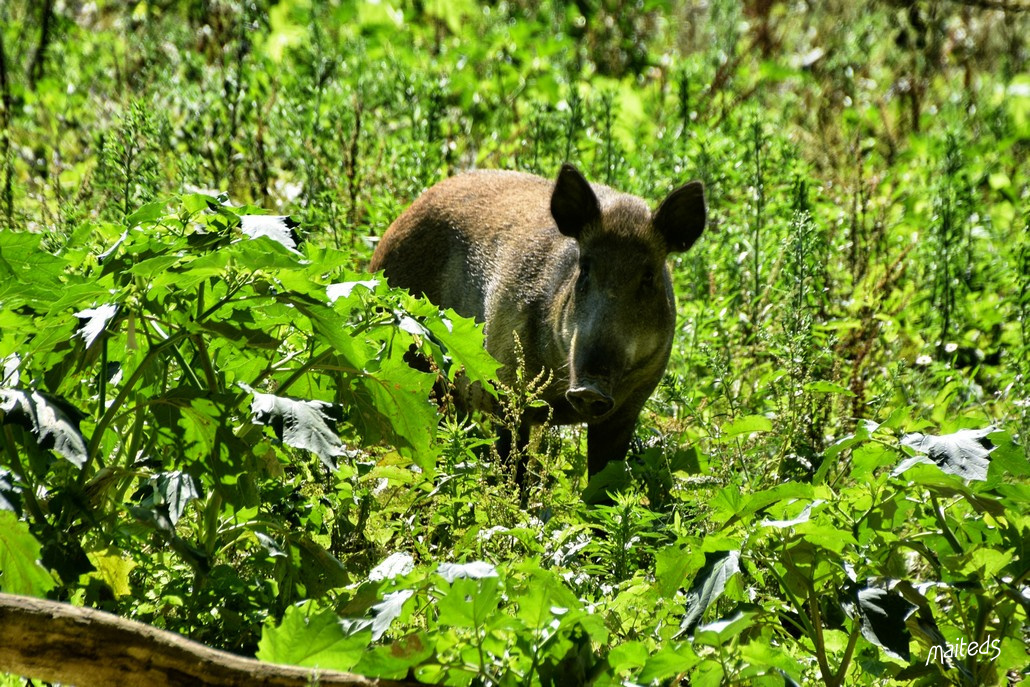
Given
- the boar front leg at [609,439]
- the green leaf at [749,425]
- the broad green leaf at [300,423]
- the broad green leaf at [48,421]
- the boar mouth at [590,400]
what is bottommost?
the boar front leg at [609,439]

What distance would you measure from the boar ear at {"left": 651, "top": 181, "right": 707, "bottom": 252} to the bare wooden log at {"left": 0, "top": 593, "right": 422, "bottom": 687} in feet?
9.63

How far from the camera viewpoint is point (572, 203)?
15.8 feet

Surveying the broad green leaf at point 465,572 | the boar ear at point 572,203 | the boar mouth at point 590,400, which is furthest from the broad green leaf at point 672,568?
the boar ear at point 572,203

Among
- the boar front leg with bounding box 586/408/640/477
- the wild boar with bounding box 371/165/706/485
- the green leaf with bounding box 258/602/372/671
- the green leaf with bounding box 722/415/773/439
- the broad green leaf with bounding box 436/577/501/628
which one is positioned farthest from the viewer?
the boar front leg with bounding box 586/408/640/477

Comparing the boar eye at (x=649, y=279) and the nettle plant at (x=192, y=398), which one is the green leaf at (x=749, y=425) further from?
the boar eye at (x=649, y=279)

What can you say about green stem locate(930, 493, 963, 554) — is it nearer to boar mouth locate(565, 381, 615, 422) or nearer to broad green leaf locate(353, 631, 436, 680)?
broad green leaf locate(353, 631, 436, 680)

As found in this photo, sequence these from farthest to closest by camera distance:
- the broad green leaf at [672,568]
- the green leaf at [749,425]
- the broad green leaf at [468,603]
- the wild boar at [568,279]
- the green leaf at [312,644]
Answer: the wild boar at [568,279]
the green leaf at [749,425]
the broad green leaf at [672,568]
the green leaf at [312,644]
the broad green leaf at [468,603]

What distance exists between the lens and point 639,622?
2955 mm

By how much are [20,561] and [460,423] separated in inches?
68.2

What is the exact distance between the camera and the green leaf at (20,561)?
2.26 metres

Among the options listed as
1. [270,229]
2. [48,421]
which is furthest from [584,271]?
[48,421]

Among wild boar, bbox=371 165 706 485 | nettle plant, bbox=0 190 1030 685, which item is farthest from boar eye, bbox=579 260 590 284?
nettle plant, bbox=0 190 1030 685

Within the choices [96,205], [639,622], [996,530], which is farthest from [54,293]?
[96,205]

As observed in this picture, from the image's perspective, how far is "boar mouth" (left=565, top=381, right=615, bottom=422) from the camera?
4340 millimetres
